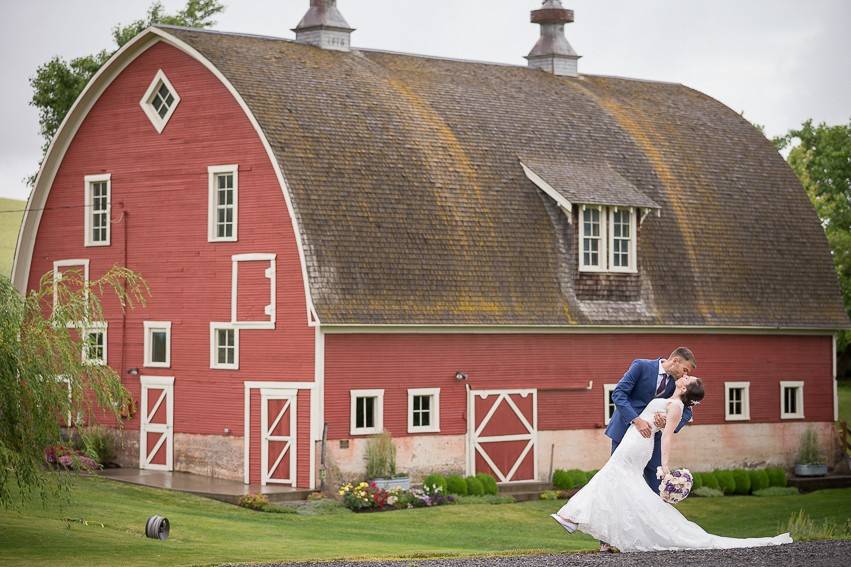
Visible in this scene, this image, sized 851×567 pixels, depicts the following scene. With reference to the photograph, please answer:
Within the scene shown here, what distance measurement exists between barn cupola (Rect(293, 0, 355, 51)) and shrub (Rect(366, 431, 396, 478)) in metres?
9.04

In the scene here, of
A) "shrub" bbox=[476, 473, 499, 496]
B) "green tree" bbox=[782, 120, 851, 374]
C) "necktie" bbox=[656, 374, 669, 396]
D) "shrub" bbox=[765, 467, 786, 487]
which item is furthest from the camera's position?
"green tree" bbox=[782, 120, 851, 374]

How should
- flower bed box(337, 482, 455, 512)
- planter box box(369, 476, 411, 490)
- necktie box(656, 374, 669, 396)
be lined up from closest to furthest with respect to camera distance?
necktie box(656, 374, 669, 396), flower bed box(337, 482, 455, 512), planter box box(369, 476, 411, 490)

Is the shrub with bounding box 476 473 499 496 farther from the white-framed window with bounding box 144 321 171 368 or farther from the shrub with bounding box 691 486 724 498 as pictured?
the white-framed window with bounding box 144 321 171 368

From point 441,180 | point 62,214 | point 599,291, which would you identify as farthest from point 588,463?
point 62,214

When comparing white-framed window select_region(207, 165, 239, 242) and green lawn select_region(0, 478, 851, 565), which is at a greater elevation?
white-framed window select_region(207, 165, 239, 242)

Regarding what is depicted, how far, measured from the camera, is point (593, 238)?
32.9 m

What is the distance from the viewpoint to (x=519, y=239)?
105 ft

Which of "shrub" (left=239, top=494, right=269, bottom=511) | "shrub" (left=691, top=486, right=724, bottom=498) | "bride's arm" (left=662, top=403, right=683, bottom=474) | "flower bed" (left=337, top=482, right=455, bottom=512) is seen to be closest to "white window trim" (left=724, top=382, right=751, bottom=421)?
"shrub" (left=691, top=486, right=724, bottom=498)

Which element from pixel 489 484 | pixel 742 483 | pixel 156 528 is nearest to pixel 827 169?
pixel 742 483

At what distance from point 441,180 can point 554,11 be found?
967 centimetres

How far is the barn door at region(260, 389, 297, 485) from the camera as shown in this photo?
95.1ft

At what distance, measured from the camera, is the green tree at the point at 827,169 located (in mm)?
56844

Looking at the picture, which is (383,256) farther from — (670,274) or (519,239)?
(670,274)

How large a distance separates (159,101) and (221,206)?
2709 millimetres
